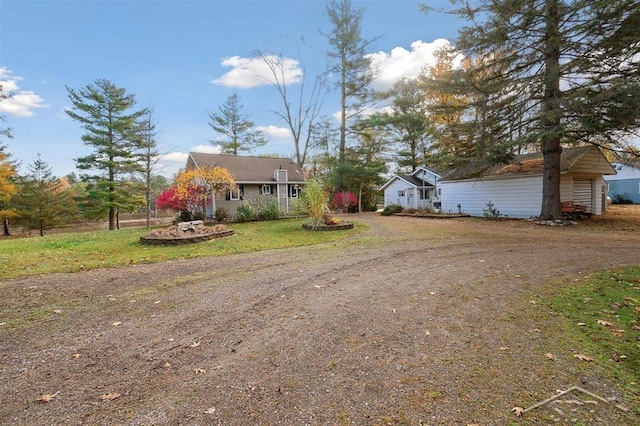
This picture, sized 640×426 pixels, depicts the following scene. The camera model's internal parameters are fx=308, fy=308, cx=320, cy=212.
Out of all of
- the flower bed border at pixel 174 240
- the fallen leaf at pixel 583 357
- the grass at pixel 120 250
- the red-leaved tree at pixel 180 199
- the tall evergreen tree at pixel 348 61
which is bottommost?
the fallen leaf at pixel 583 357

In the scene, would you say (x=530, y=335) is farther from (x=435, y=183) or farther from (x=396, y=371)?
(x=435, y=183)

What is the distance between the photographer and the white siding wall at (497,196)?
15.7 meters

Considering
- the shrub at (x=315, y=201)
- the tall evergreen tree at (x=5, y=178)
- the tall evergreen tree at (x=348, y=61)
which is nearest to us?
the shrub at (x=315, y=201)

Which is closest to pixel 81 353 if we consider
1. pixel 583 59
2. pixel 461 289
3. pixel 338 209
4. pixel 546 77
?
pixel 461 289

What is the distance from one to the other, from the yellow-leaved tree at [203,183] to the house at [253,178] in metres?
1.86

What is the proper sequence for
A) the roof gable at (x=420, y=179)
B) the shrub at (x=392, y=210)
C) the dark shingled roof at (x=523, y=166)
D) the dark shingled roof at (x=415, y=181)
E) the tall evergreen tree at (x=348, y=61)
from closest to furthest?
the dark shingled roof at (x=523, y=166), the shrub at (x=392, y=210), the roof gable at (x=420, y=179), the dark shingled roof at (x=415, y=181), the tall evergreen tree at (x=348, y=61)

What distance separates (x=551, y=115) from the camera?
36.2 feet

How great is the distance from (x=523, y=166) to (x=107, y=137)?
88.5 ft

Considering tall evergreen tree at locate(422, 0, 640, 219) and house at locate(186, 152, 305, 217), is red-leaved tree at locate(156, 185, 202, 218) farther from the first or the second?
tall evergreen tree at locate(422, 0, 640, 219)

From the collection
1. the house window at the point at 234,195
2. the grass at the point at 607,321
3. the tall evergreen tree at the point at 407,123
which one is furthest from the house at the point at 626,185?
the house window at the point at 234,195

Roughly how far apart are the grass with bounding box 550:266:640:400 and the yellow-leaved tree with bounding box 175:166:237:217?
51.2 feet

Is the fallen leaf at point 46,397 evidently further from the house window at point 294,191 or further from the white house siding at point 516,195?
the house window at point 294,191

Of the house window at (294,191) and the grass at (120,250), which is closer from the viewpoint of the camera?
the grass at (120,250)

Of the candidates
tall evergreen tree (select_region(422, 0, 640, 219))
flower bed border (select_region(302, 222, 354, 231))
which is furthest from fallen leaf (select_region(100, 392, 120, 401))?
tall evergreen tree (select_region(422, 0, 640, 219))
